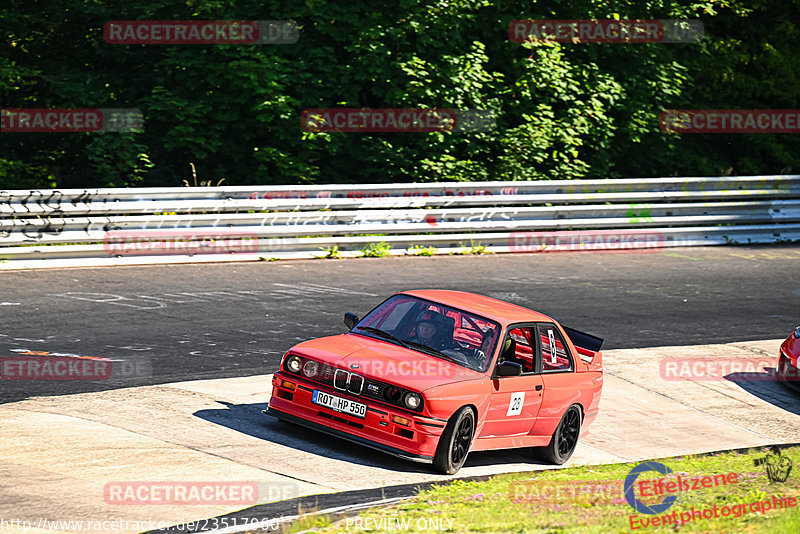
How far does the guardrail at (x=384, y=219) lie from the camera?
15.4 meters

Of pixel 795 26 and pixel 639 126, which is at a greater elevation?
pixel 795 26

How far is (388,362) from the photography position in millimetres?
8953

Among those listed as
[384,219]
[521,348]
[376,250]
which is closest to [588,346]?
[521,348]

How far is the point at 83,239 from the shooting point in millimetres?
15352

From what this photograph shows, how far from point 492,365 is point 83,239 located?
835 centimetres

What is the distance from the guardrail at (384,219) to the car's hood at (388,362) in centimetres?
721

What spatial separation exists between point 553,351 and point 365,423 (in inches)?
89.9

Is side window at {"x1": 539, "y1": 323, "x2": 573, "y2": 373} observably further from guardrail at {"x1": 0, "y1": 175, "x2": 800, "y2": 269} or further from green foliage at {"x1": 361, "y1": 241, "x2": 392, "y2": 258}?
green foliage at {"x1": 361, "y1": 241, "x2": 392, "y2": 258}

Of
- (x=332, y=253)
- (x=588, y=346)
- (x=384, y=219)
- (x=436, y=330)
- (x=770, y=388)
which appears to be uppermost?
(x=384, y=219)

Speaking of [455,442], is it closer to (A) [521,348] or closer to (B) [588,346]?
(A) [521,348]

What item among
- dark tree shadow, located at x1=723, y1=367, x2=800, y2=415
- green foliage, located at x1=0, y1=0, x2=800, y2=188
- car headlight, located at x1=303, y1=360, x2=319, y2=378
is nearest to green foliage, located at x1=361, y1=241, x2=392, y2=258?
green foliage, located at x1=0, y1=0, x2=800, y2=188

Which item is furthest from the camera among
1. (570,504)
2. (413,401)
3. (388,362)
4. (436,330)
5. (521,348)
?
(521,348)

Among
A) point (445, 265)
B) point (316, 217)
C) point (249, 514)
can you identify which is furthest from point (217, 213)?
point (249, 514)

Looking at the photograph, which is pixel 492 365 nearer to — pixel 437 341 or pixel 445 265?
pixel 437 341
